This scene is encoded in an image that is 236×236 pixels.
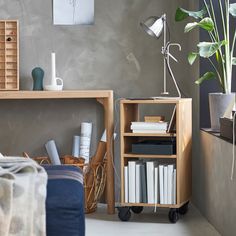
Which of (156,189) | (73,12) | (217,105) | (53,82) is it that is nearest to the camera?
(217,105)

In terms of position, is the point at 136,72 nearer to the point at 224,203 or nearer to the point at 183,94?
the point at 183,94

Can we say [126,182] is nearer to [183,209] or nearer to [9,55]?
[183,209]

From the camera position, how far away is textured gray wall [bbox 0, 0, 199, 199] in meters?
3.93

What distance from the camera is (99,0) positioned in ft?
12.9

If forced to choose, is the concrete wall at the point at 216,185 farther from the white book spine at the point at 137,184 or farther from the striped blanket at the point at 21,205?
the striped blanket at the point at 21,205

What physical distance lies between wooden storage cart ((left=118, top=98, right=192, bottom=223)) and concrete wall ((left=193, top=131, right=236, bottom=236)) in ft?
0.36

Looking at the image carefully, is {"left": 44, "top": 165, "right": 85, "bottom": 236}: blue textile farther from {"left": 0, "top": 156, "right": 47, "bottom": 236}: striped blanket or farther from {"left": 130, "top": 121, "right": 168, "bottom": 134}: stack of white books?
{"left": 130, "top": 121, "right": 168, "bottom": 134}: stack of white books

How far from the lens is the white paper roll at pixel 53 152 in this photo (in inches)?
149

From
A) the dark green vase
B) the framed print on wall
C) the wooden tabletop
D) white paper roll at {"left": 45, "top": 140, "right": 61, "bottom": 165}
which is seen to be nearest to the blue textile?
the wooden tabletop

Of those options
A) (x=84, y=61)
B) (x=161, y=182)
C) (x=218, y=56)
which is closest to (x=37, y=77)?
(x=84, y=61)

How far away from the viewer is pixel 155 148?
3375 mm

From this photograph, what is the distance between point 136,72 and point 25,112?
905mm

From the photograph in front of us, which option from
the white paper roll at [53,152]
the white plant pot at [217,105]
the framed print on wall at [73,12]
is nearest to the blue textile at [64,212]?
the white plant pot at [217,105]

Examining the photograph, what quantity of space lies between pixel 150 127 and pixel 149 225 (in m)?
0.63
